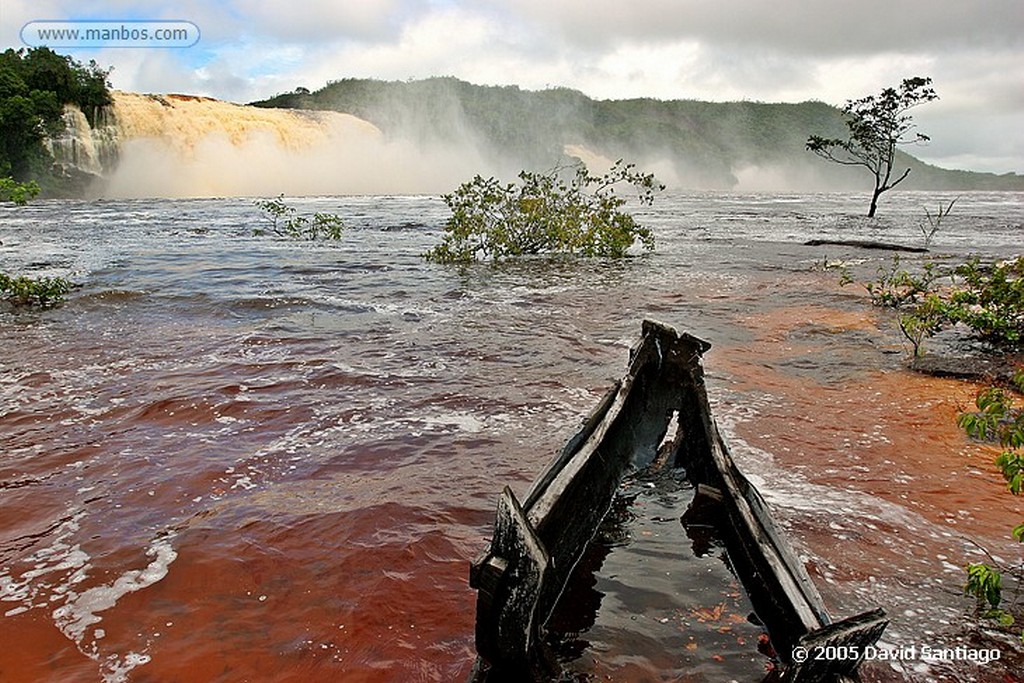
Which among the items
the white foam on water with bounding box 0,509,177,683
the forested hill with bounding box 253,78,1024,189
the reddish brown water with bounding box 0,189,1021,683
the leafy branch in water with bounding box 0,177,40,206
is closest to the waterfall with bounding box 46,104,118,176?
the forested hill with bounding box 253,78,1024,189

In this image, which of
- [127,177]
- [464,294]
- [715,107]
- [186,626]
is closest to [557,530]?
[186,626]

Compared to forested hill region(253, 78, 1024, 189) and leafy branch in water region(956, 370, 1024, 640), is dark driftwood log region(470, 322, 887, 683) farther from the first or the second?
forested hill region(253, 78, 1024, 189)

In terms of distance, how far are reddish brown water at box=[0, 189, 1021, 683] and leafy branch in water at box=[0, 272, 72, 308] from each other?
388 millimetres

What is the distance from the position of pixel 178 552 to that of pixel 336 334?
5587 millimetres

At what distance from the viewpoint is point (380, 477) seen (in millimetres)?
4945

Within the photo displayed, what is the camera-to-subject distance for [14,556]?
3824 mm

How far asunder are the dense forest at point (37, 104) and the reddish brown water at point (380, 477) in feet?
133

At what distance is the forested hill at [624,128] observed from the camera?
8481 centimetres

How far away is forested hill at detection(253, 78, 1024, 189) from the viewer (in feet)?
278

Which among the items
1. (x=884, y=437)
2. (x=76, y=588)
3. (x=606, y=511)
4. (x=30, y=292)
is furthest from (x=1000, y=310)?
(x=30, y=292)

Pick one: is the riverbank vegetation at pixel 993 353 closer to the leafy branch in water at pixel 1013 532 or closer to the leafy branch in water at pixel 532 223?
the leafy branch in water at pixel 1013 532

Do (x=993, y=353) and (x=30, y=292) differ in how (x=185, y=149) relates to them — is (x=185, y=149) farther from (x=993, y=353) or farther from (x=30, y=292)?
(x=993, y=353)

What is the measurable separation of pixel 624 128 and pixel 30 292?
122 meters

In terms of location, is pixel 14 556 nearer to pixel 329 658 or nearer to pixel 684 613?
pixel 329 658
